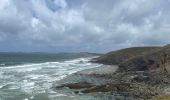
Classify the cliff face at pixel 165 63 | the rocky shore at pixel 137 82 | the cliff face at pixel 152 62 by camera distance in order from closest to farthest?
the rocky shore at pixel 137 82
the cliff face at pixel 165 63
the cliff face at pixel 152 62

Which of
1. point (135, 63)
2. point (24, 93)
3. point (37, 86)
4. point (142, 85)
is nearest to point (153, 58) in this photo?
point (135, 63)

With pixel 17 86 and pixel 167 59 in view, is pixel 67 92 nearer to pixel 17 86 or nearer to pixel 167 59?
pixel 17 86

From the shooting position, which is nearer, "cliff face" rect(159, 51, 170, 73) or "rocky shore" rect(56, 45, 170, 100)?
"rocky shore" rect(56, 45, 170, 100)

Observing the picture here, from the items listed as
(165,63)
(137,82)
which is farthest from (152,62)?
(137,82)

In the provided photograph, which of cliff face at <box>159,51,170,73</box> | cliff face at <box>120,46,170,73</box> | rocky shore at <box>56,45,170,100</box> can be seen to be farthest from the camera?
cliff face at <box>120,46,170,73</box>

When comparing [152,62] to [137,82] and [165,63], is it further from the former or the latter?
[137,82]

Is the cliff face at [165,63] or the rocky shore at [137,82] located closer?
the rocky shore at [137,82]

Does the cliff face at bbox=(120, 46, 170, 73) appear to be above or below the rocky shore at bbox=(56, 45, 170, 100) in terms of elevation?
above

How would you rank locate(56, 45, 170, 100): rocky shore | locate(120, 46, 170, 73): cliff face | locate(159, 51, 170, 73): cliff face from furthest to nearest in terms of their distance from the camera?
1. locate(120, 46, 170, 73): cliff face
2. locate(159, 51, 170, 73): cliff face
3. locate(56, 45, 170, 100): rocky shore

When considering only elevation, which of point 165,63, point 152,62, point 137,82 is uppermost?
point 152,62

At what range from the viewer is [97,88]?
157 ft

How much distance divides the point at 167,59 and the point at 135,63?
1800 cm

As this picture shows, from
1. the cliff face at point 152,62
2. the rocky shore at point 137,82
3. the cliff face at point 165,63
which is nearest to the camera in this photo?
the rocky shore at point 137,82

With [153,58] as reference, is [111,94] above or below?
below
